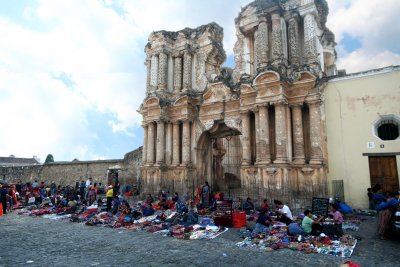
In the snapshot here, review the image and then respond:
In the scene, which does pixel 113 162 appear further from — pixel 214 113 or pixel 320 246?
pixel 320 246

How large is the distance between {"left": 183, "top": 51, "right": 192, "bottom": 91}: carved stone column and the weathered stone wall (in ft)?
23.0

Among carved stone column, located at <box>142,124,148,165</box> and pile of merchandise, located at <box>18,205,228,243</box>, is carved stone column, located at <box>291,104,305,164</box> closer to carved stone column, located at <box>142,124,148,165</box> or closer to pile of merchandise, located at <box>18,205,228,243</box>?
pile of merchandise, located at <box>18,205,228,243</box>

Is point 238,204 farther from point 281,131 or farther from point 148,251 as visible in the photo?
point 148,251

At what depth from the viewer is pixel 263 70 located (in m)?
13.6

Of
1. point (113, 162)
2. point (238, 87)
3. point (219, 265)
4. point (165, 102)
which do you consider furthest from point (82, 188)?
point (219, 265)

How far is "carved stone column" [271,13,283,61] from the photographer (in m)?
14.2

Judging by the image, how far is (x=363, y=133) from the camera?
40.8 feet

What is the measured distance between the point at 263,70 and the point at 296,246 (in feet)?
28.5

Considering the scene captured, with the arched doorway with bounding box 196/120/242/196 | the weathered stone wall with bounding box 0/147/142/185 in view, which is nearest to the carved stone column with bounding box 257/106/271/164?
the arched doorway with bounding box 196/120/242/196

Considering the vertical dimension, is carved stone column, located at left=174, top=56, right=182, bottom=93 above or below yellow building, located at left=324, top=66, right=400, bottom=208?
above

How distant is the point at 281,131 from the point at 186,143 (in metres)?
5.78

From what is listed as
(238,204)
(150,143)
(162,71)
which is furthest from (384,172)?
(162,71)

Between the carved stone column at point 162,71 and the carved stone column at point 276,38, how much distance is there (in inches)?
272

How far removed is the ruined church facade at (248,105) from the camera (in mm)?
13000
